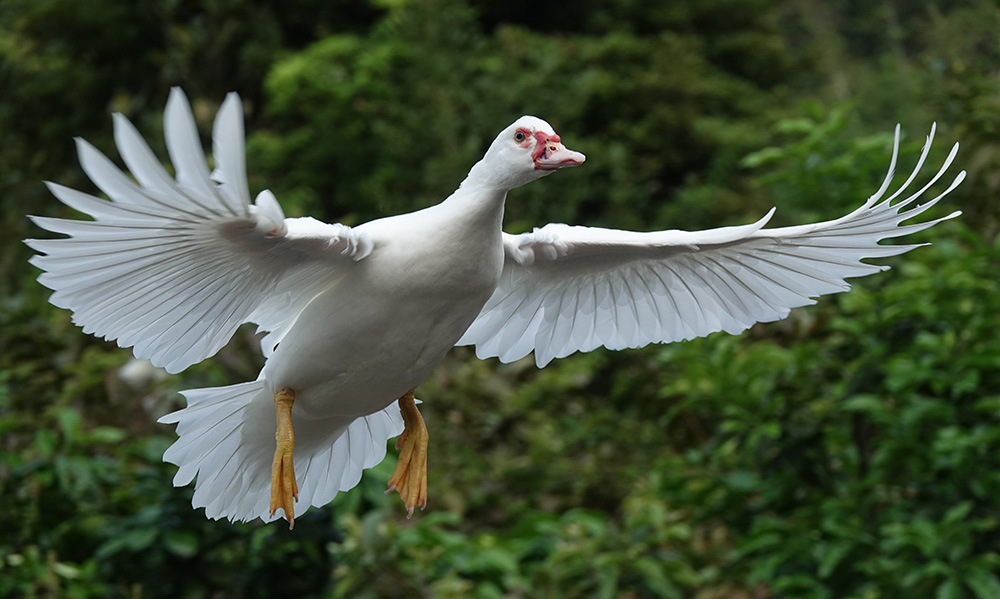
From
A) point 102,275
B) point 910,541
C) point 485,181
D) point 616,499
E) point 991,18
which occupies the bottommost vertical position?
point 616,499

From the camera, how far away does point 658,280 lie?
416cm

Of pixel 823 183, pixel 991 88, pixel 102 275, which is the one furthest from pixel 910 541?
pixel 102 275

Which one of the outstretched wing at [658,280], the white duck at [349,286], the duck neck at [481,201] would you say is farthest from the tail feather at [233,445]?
the duck neck at [481,201]

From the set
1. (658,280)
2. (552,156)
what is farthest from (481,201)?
(658,280)

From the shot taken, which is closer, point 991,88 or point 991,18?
point 991,88

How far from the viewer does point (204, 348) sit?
3.30 meters

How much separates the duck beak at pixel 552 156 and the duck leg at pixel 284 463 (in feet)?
3.37

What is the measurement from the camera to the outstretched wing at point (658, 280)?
3.74 m

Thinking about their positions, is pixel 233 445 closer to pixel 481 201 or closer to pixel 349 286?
pixel 349 286

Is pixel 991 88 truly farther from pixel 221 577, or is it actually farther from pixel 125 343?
pixel 125 343

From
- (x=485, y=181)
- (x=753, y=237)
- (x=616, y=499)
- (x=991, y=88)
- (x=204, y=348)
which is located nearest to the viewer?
(x=485, y=181)

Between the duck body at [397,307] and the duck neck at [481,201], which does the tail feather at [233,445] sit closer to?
the duck body at [397,307]

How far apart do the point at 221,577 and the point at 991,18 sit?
19.3 feet

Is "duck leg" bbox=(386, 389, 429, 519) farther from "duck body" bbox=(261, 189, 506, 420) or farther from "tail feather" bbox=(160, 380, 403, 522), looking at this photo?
"duck body" bbox=(261, 189, 506, 420)
